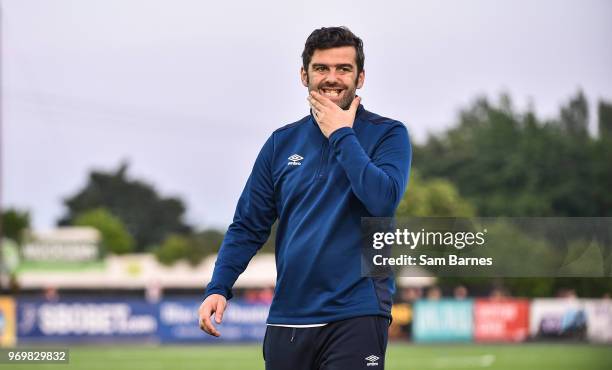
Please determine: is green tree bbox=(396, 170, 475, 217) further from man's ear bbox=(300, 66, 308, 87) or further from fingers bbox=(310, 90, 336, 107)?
fingers bbox=(310, 90, 336, 107)

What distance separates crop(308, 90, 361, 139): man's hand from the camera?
Answer: 13.9 feet

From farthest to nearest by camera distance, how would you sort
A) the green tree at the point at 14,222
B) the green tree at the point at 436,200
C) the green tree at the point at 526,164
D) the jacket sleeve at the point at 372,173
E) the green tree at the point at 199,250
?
the green tree at the point at 14,222 → the green tree at the point at 526,164 → the green tree at the point at 199,250 → the green tree at the point at 436,200 → the jacket sleeve at the point at 372,173

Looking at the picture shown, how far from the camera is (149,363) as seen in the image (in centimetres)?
2053

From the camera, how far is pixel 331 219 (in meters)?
4.26

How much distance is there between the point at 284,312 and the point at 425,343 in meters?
27.0

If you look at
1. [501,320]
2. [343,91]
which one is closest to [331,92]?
[343,91]

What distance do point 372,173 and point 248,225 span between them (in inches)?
27.5

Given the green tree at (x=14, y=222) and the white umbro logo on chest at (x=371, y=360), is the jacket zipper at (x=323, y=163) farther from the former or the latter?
the green tree at (x=14, y=222)

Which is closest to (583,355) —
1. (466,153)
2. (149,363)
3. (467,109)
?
(149,363)

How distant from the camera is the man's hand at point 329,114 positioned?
13.9 ft

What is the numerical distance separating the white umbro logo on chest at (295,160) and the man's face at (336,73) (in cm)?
25

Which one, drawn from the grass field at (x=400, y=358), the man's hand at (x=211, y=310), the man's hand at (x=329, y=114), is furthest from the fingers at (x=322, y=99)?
the grass field at (x=400, y=358)

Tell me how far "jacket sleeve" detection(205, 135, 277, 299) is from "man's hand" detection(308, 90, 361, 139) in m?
0.33

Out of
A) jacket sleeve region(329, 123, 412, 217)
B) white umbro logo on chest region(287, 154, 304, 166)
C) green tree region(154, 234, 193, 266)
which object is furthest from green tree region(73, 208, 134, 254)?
jacket sleeve region(329, 123, 412, 217)
